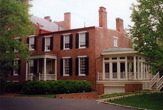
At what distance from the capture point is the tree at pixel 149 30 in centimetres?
1808

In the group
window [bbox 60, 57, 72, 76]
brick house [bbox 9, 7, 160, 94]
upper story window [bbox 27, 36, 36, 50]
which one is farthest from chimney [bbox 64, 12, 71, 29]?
window [bbox 60, 57, 72, 76]

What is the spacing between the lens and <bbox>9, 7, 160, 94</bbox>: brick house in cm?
2775

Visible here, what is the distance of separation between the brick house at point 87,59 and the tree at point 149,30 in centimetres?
770

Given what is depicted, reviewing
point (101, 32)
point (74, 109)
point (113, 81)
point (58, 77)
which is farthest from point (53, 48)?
point (74, 109)

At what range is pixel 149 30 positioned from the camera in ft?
62.1

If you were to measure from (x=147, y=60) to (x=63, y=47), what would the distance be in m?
14.5

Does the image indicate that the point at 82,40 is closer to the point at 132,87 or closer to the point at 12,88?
the point at 132,87

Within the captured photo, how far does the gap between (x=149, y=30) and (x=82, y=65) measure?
1255 centimetres

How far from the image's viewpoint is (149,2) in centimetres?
1884

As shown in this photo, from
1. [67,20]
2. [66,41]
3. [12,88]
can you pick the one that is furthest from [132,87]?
[67,20]

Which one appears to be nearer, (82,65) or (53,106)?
(53,106)

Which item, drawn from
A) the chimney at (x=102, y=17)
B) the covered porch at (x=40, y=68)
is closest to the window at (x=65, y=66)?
the covered porch at (x=40, y=68)

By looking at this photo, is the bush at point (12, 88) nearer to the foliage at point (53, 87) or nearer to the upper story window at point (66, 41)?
the foliage at point (53, 87)

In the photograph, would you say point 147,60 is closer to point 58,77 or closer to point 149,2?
point 149,2
